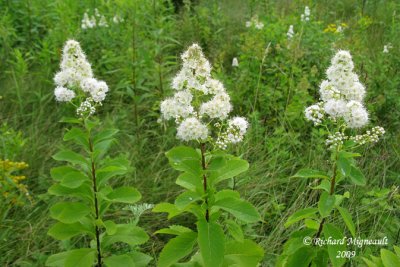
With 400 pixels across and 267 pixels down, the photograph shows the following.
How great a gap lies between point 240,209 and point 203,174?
0.73 feet

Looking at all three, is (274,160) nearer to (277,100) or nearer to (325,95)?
(277,100)

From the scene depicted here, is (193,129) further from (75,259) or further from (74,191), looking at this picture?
(75,259)

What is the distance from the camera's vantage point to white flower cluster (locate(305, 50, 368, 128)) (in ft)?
6.59

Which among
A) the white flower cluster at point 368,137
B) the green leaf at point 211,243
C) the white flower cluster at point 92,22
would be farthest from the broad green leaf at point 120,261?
the white flower cluster at point 92,22

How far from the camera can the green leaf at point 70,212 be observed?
2160 mm

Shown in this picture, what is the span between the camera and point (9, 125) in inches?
169

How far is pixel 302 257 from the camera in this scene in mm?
2092

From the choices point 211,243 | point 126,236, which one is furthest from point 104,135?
point 211,243

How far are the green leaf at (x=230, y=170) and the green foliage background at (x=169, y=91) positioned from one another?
934mm

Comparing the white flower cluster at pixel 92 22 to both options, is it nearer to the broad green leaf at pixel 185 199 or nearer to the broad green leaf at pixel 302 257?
the broad green leaf at pixel 185 199

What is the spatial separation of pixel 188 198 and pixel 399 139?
102 inches

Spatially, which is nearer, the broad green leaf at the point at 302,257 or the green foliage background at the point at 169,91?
the broad green leaf at the point at 302,257

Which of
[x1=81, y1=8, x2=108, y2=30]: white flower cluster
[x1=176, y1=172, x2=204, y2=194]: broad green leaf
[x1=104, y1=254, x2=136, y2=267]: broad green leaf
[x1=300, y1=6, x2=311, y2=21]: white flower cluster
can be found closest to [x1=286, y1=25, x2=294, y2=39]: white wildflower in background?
[x1=300, y1=6, x2=311, y2=21]: white flower cluster

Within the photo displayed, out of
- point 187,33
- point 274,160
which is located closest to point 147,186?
point 274,160
